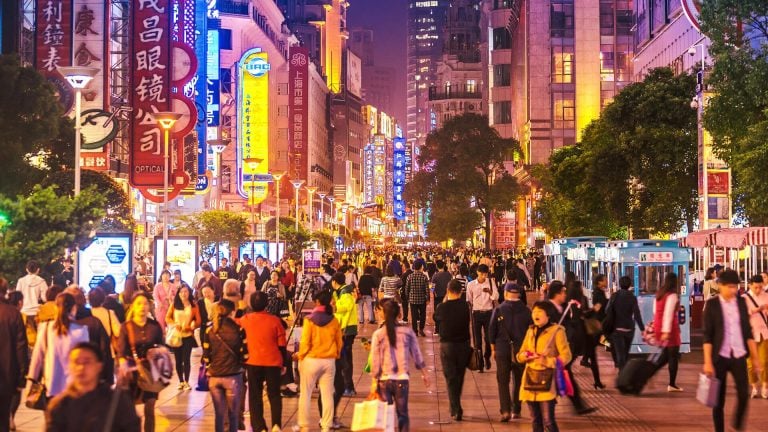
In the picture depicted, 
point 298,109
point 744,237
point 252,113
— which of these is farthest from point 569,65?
point 744,237

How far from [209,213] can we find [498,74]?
266 feet

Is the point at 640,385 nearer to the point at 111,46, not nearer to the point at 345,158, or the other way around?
the point at 111,46

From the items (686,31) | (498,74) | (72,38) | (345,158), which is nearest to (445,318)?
(72,38)

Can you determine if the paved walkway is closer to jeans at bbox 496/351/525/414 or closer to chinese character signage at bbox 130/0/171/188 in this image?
jeans at bbox 496/351/525/414

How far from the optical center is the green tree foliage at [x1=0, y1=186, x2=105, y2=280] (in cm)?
2338

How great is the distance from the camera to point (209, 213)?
Result: 54.8 metres

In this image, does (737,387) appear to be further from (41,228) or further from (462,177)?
(462,177)

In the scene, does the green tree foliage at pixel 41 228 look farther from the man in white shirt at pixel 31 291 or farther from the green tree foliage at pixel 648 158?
the green tree foliage at pixel 648 158

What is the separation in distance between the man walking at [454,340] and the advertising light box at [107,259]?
46.4ft

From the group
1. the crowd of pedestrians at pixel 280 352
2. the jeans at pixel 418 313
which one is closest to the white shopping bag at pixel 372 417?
the crowd of pedestrians at pixel 280 352

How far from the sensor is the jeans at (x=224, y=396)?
10992 mm

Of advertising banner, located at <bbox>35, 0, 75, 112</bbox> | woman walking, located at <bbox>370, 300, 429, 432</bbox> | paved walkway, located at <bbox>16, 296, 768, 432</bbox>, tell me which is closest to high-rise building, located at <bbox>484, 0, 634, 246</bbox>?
advertising banner, located at <bbox>35, 0, 75, 112</bbox>

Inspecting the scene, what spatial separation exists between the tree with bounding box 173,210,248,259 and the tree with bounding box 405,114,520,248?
993 inches

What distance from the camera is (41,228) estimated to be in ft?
78.4
